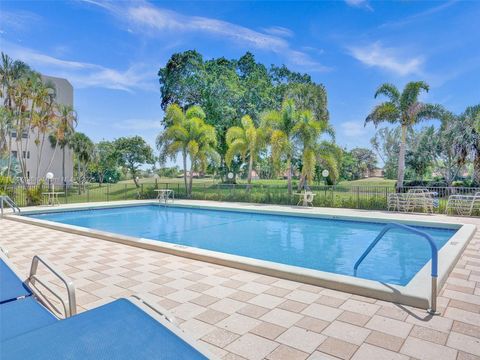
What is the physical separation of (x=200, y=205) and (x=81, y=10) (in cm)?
839

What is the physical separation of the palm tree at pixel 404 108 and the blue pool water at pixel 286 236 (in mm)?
7596

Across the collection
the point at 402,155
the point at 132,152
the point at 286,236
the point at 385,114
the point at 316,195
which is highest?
the point at 385,114

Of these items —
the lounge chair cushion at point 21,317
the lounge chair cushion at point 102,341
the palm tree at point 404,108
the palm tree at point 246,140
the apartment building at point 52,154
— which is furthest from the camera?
the apartment building at point 52,154

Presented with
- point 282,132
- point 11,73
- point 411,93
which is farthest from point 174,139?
point 411,93

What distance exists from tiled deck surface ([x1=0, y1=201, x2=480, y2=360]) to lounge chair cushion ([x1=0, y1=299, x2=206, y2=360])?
0.56 metres

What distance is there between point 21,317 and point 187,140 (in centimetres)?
1561

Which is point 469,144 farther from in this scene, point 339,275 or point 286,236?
point 339,275

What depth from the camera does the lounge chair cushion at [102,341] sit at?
160 cm

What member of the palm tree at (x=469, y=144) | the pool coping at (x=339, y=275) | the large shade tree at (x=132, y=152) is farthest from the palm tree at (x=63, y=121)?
the palm tree at (x=469, y=144)

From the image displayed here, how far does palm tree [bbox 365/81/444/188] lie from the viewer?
14867mm

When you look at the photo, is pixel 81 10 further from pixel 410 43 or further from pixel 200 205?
pixel 410 43

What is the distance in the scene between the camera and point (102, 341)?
1.73 metres

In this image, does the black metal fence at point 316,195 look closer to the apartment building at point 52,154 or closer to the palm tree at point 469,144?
the palm tree at point 469,144

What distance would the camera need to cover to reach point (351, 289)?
3.67 m
